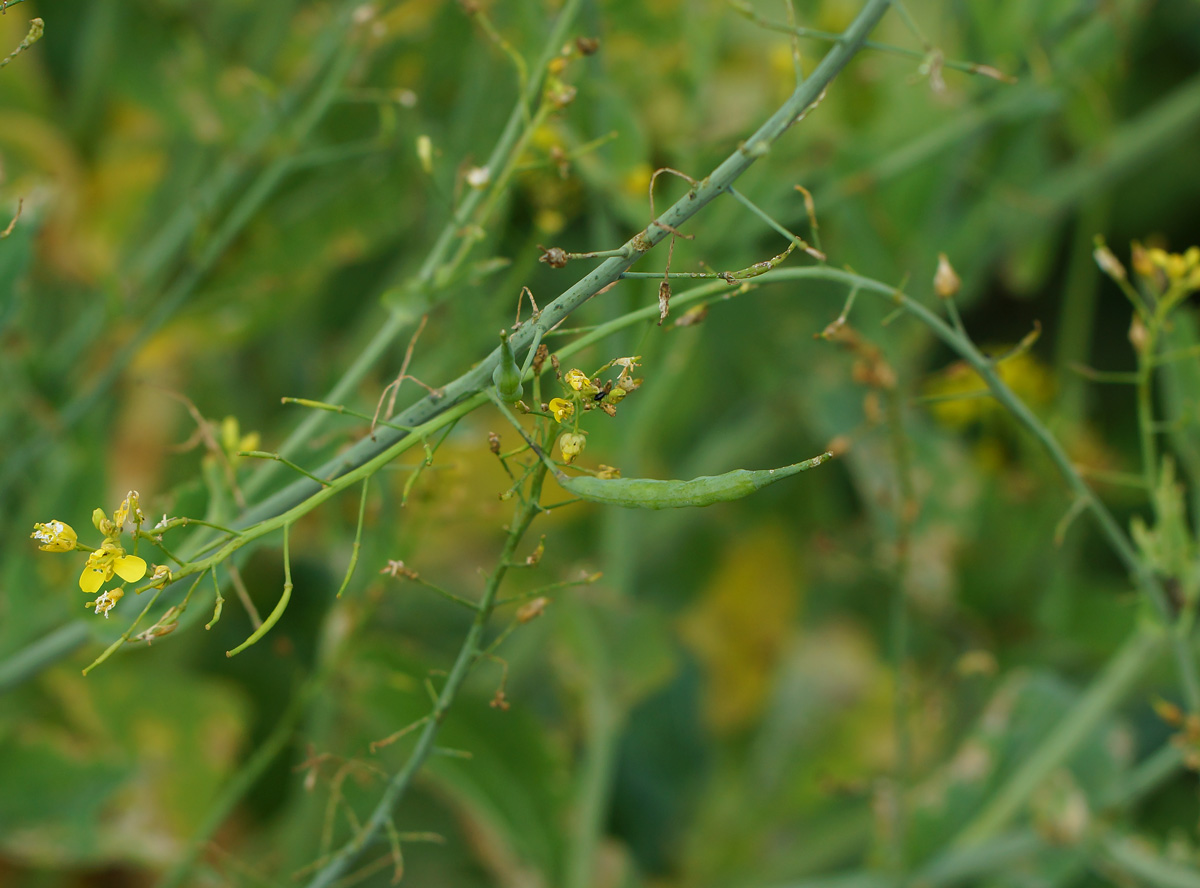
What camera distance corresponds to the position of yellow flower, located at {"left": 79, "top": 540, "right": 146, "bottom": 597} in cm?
30

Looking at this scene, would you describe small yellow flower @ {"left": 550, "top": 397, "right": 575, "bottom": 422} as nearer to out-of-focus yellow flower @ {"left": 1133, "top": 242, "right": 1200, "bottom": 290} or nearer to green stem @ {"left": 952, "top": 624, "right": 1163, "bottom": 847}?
out-of-focus yellow flower @ {"left": 1133, "top": 242, "right": 1200, "bottom": 290}

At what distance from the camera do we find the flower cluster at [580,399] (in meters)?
0.30

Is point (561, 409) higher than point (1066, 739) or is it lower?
higher

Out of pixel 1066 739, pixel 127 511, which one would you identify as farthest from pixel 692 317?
pixel 1066 739

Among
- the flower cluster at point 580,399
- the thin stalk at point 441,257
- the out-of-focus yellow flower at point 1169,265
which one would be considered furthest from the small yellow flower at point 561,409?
the out-of-focus yellow flower at point 1169,265

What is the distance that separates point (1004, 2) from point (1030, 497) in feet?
1.35

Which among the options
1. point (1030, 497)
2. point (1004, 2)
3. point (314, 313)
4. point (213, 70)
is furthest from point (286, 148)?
point (1030, 497)

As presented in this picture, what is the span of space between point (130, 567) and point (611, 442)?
Result: 1.39 ft

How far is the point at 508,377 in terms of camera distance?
0.99 feet

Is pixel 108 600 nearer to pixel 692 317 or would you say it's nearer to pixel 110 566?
pixel 110 566

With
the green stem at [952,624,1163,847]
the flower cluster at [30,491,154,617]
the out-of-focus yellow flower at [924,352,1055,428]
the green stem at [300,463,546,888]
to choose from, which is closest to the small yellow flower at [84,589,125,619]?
the flower cluster at [30,491,154,617]

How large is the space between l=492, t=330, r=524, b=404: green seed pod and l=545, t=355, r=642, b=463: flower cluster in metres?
0.01

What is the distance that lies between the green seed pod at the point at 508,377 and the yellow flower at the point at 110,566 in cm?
12

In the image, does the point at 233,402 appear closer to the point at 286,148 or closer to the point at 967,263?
the point at 286,148
